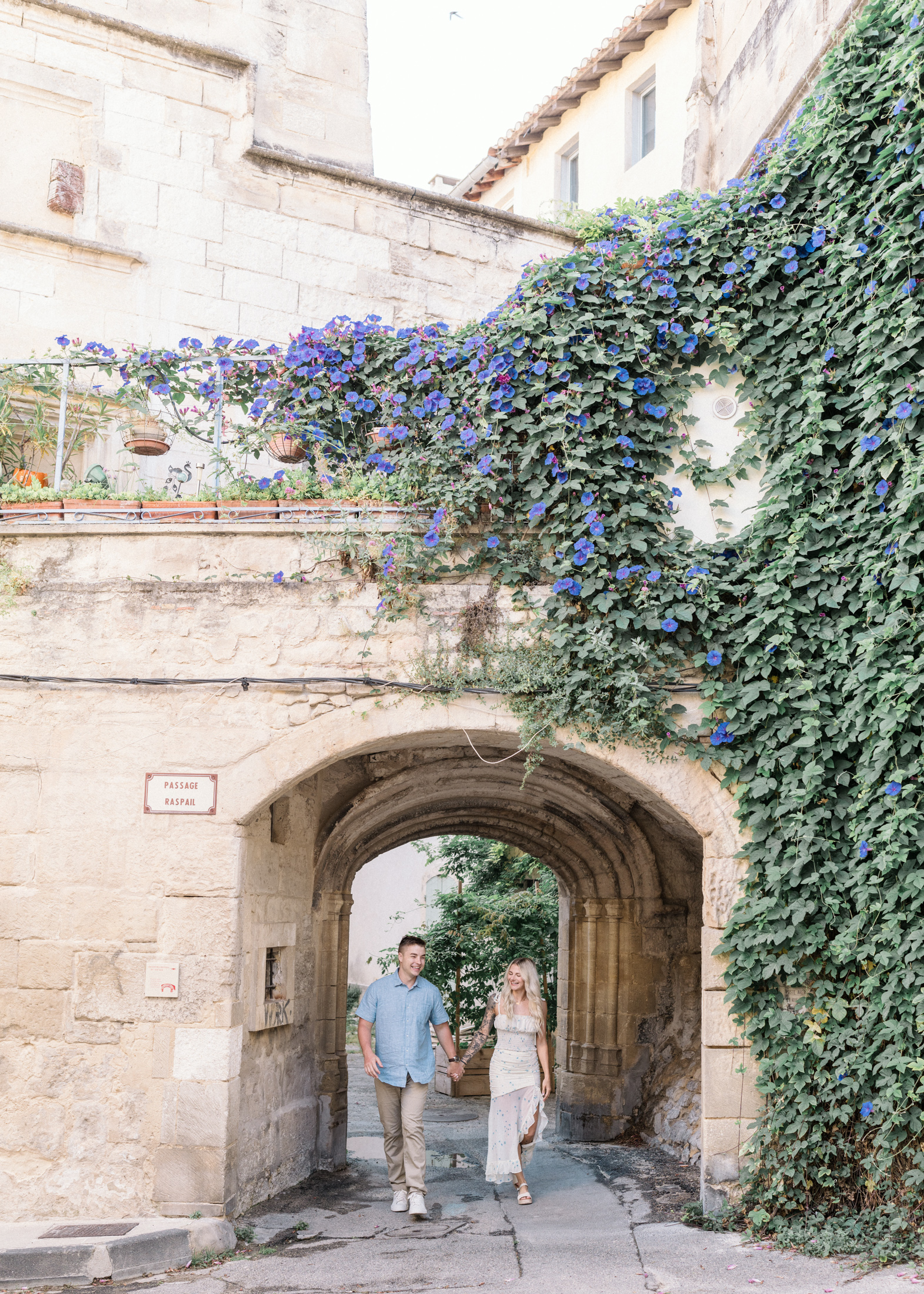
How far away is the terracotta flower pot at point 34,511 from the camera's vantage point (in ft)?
18.6

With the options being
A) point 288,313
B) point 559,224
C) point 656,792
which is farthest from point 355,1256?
point 559,224

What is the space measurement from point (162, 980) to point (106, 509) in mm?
2304

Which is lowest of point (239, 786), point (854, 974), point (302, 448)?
point (854, 974)

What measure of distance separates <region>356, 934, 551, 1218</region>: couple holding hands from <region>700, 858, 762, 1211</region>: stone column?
1037mm

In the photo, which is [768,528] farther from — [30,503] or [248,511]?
[30,503]

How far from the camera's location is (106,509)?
5688 millimetres

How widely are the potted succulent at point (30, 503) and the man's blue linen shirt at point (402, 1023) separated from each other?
2892 mm

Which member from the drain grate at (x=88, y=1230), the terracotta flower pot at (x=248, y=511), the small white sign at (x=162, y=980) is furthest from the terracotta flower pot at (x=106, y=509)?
the drain grate at (x=88, y=1230)

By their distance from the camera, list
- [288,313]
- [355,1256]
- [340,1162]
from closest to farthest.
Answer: [355,1256]
[340,1162]
[288,313]

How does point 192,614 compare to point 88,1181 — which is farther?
point 192,614

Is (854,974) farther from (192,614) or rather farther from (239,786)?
(192,614)

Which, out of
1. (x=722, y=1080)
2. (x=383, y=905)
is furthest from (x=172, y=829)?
(x=383, y=905)

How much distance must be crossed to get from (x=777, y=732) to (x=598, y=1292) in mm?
2494

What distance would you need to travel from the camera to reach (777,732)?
211 inches
